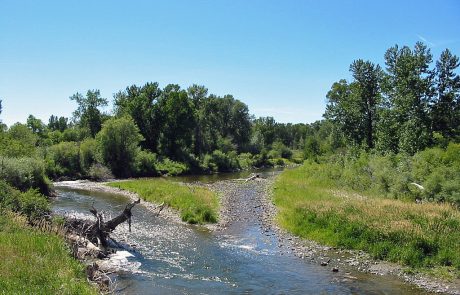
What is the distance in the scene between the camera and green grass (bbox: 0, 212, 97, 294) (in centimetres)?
1284

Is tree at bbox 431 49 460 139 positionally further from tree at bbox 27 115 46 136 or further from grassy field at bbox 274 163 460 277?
tree at bbox 27 115 46 136

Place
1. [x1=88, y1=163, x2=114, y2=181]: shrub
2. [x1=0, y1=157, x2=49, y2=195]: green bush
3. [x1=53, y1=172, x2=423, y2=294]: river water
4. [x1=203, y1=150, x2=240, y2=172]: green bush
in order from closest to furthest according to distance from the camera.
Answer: [x1=53, y1=172, x2=423, y2=294]: river water
[x1=0, y1=157, x2=49, y2=195]: green bush
[x1=88, y1=163, x2=114, y2=181]: shrub
[x1=203, y1=150, x2=240, y2=172]: green bush

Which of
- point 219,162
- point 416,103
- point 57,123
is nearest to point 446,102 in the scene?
point 416,103

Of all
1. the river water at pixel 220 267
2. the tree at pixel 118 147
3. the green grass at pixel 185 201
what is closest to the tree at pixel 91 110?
the tree at pixel 118 147

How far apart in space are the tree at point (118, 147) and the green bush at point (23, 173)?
29931 mm

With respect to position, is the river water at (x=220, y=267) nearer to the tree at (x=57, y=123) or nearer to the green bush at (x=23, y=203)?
the green bush at (x=23, y=203)

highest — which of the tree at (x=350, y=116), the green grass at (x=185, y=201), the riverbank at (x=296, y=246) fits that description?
the tree at (x=350, y=116)

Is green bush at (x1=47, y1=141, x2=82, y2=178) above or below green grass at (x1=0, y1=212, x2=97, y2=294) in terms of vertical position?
above

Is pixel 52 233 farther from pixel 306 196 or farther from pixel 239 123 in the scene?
pixel 239 123

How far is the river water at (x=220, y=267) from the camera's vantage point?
18.3 metres

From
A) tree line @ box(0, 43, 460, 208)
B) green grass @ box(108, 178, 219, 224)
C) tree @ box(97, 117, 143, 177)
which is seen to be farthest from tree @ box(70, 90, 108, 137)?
green grass @ box(108, 178, 219, 224)

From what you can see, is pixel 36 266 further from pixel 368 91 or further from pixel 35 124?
pixel 35 124

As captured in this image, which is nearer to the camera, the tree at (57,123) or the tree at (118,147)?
the tree at (118,147)

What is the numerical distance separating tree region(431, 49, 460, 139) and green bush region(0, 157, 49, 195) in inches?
1876
